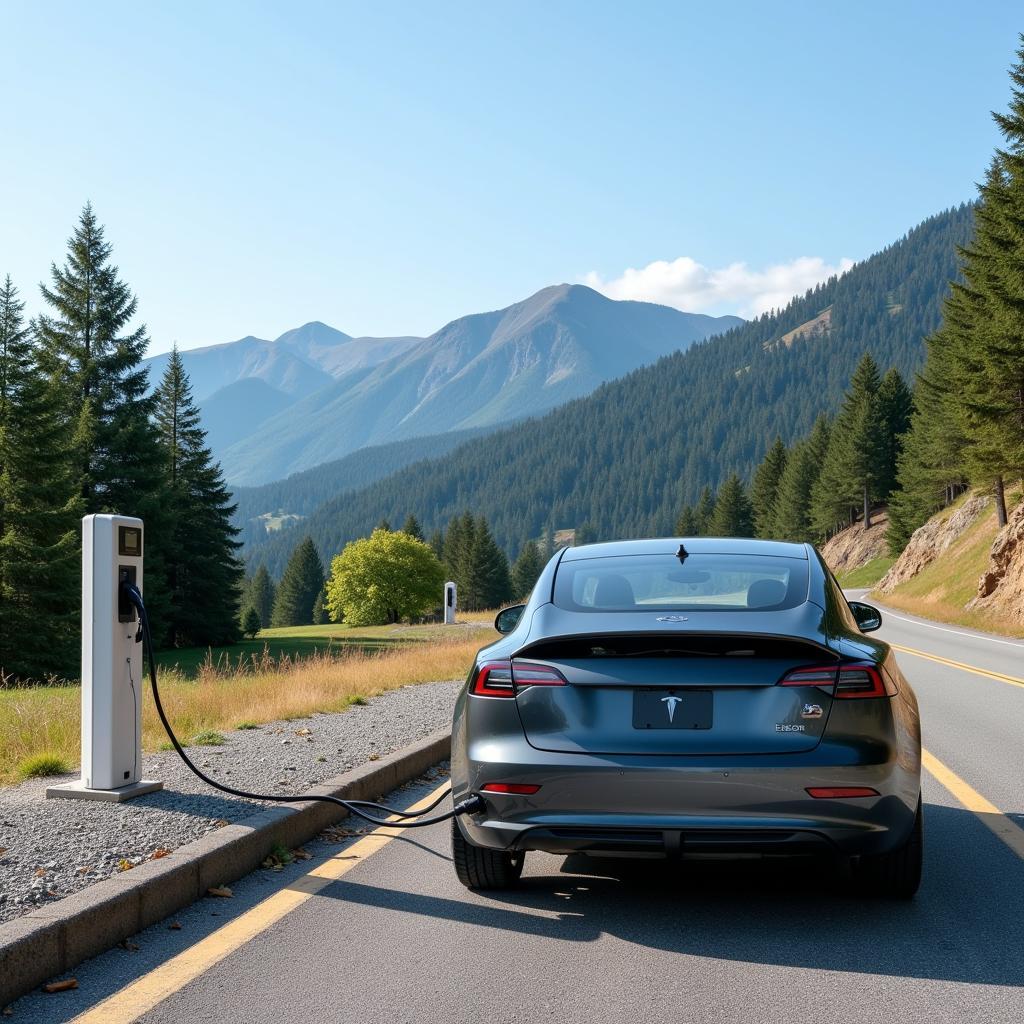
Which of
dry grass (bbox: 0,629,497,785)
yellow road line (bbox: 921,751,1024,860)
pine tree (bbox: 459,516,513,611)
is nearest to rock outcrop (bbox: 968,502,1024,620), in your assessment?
dry grass (bbox: 0,629,497,785)

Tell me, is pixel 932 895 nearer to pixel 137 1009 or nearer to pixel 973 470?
pixel 137 1009

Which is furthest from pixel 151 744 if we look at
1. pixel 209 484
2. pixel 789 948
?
pixel 209 484

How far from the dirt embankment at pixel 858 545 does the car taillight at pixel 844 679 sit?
82041 millimetres

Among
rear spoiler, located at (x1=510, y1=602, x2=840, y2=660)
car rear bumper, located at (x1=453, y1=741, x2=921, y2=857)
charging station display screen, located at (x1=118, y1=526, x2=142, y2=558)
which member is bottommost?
car rear bumper, located at (x1=453, y1=741, x2=921, y2=857)

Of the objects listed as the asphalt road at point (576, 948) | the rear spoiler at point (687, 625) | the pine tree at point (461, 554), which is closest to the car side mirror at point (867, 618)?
the asphalt road at point (576, 948)

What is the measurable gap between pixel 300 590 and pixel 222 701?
4518 inches

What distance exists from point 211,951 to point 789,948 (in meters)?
2.28

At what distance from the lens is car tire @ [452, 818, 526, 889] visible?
5188 millimetres

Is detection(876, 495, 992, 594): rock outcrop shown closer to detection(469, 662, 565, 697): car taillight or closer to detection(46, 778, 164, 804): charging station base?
detection(46, 778, 164, 804): charging station base

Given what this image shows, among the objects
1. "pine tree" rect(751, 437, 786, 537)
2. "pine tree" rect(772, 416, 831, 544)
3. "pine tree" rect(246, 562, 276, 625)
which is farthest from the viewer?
"pine tree" rect(246, 562, 276, 625)

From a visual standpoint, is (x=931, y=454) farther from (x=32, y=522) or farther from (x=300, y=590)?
(x=300, y=590)

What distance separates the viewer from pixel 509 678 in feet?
16.0

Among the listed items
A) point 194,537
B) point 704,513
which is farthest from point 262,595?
point 194,537

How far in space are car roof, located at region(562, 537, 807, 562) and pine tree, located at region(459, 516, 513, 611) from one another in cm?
9925
